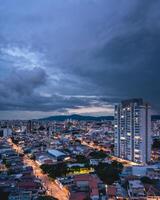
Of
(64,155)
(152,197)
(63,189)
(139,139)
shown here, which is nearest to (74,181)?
(63,189)

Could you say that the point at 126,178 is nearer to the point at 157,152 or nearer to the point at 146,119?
the point at 146,119

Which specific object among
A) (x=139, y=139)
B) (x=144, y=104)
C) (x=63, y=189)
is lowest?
(x=63, y=189)

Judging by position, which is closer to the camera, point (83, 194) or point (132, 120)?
point (83, 194)

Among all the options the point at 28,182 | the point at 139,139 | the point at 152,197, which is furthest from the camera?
the point at 139,139

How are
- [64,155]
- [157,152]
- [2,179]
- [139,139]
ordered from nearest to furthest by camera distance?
[2,179], [139,139], [64,155], [157,152]

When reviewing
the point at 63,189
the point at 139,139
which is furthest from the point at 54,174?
the point at 139,139

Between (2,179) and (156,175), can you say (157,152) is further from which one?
(2,179)

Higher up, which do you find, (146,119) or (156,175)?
(146,119)
